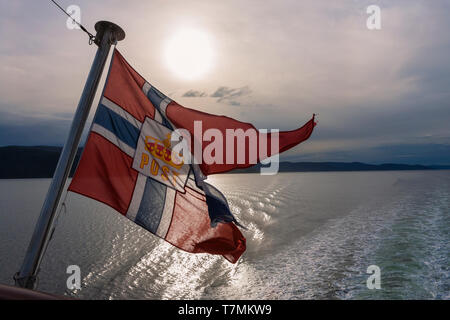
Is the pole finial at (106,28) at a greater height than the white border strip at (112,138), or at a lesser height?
greater

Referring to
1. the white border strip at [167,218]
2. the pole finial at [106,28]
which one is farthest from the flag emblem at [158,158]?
the pole finial at [106,28]

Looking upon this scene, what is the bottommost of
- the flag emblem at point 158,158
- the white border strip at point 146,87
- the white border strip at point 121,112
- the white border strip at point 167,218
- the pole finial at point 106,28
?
the white border strip at point 167,218

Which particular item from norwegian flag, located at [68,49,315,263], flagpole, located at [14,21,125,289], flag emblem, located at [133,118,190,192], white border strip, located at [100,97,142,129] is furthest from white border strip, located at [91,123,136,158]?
flagpole, located at [14,21,125,289]

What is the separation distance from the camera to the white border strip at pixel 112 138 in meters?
4.27

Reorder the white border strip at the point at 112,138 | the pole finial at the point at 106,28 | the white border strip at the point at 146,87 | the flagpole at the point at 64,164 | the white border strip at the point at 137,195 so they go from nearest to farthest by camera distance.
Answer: the flagpole at the point at 64,164 < the pole finial at the point at 106,28 < the white border strip at the point at 112,138 < the white border strip at the point at 137,195 < the white border strip at the point at 146,87

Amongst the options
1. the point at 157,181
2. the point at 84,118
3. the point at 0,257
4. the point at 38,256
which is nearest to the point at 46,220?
the point at 38,256

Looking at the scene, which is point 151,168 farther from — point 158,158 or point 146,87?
point 146,87

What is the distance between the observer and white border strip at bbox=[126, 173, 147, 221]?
14.9 ft

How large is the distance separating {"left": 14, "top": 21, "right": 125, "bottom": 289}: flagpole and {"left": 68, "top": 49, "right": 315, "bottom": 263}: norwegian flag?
75 centimetres

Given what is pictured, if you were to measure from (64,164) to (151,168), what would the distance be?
4.96 ft

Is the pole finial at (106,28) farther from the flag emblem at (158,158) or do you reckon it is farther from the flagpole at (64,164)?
the flag emblem at (158,158)

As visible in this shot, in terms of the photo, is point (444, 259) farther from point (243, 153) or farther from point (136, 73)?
point (136, 73)
